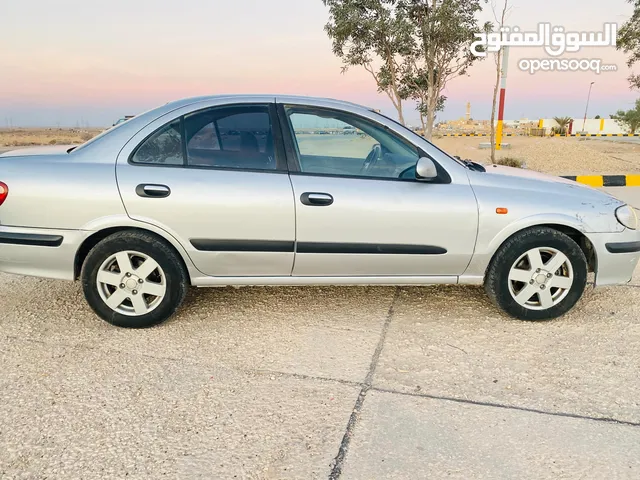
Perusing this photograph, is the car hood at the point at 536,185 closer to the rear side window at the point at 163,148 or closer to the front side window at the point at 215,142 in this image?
the front side window at the point at 215,142

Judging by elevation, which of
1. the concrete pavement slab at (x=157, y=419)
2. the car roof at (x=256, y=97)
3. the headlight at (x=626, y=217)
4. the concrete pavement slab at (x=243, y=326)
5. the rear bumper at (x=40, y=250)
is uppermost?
the car roof at (x=256, y=97)

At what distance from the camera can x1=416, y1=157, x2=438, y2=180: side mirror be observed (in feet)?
10.3

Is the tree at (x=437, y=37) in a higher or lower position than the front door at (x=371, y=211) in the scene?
higher

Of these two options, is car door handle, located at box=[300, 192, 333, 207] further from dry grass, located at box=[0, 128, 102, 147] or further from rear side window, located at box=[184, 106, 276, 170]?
dry grass, located at box=[0, 128, 102, 147]

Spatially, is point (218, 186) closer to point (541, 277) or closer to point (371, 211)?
point (371, 211)

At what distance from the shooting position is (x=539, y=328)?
336cm

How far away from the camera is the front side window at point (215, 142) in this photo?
3.18m

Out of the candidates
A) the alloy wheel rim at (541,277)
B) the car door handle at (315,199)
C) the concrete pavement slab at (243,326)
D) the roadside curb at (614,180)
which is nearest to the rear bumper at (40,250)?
the concrete pavement slab at (243,326)

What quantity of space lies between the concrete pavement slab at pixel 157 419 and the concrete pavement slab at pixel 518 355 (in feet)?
1.84

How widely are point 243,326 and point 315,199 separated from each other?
99cm

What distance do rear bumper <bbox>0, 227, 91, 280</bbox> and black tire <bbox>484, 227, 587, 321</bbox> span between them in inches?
105

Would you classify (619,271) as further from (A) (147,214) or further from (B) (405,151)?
(A) (147,214)

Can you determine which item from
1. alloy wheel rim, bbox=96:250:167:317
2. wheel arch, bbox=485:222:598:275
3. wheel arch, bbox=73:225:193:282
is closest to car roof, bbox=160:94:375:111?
wheel arch, bbox=73:225:193:282

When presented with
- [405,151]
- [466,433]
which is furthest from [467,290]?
[466,433]
